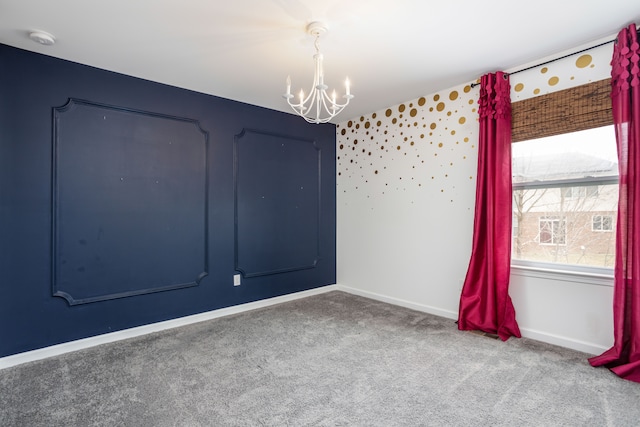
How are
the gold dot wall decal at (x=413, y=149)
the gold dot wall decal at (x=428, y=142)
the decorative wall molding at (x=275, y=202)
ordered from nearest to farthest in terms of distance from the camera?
the gold dot wall decal at (x=428, y=142) < the gold dot wall decal at (x=413, y=149) < the decorative wall molding at (x=275, y=202)

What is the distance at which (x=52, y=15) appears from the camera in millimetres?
2064

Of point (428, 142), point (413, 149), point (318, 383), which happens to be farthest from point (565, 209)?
point (318, 383)

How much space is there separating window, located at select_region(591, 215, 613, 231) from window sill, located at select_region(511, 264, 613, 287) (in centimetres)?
35

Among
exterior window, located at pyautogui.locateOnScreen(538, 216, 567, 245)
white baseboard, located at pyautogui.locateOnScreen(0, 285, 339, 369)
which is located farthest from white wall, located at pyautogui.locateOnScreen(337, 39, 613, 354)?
white baseboard, located at pyautogui.locateOnScreen(0, 285, 339, 369)

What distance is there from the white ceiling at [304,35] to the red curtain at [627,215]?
0.29 meters

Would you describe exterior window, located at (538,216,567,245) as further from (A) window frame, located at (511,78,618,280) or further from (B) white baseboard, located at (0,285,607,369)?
(B) white baseboard, located at (0,285,607,369)

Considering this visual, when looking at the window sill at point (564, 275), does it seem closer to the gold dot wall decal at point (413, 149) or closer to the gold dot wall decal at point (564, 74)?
the gold dot wall decal at point (413, 149)

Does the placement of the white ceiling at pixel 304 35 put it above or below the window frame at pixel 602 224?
above

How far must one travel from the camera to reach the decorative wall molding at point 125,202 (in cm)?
266

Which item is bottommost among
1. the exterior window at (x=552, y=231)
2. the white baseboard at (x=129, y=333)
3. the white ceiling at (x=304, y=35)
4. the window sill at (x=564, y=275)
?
the white baseboard at (x=129, y=333)

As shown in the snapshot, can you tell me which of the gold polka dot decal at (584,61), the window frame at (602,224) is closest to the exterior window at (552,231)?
the window frame at (602,224)

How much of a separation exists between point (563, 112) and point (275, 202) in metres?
2.88

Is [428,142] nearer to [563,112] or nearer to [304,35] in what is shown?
[563,112]

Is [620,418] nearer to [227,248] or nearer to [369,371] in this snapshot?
[369,371]
